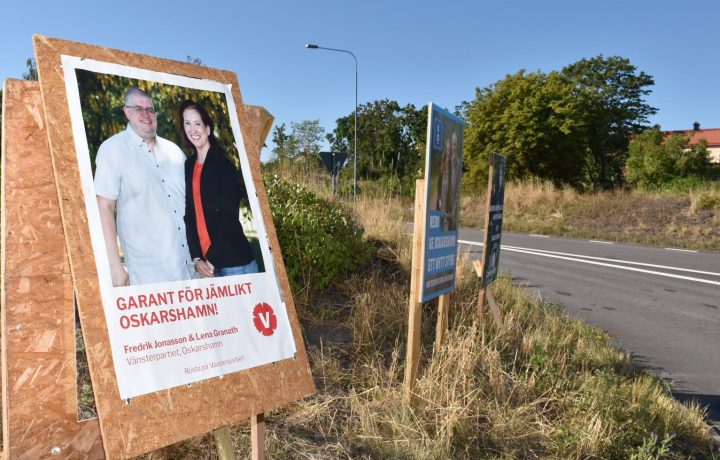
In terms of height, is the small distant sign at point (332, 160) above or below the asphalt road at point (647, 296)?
above

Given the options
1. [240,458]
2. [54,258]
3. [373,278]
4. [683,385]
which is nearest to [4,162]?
[54,258]

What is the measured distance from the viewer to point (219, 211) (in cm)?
291

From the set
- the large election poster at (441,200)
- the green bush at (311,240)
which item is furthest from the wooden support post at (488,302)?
the green bush at (311,240)

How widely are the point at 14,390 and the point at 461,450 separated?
2.43 metres

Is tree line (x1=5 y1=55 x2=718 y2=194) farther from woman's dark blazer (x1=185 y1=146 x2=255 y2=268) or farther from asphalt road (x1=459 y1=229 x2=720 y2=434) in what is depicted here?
woman's dark blazer (x1=185 y1=146 x2=255 y2=268)

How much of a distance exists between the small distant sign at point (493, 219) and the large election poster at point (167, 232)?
2962mm

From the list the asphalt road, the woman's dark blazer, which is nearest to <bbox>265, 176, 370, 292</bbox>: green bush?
the asphalt road

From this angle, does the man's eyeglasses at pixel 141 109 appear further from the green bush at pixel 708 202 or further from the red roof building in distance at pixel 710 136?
the red roof building in distance at pixel 710 136

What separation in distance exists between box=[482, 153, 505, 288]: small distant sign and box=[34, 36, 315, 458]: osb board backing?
311cm

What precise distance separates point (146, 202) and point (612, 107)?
1872 inches

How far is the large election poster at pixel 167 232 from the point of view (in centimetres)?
242

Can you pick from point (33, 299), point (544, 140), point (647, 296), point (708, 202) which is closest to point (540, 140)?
point (544, 140)

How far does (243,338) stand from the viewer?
8.96 ft

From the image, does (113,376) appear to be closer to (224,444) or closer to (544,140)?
(224,444)
